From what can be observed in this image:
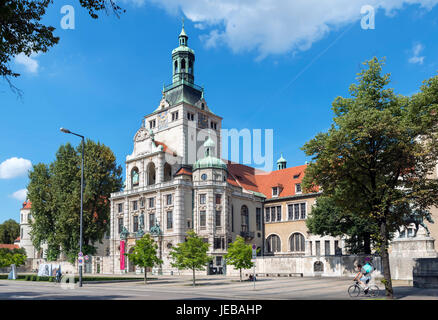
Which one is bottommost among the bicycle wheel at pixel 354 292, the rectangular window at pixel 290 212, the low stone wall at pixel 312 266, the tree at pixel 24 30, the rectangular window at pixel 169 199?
the low stone wall at pixel 312 266

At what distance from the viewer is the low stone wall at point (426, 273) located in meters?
26.2

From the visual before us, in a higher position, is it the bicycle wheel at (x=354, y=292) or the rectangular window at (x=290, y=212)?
the rectangular window at (x=290, y=212)

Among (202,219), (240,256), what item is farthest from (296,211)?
(240,256)

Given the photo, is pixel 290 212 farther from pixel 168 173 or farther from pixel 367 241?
pixel 367 241

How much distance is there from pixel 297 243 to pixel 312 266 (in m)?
19.9

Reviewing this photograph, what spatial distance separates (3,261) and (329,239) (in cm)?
4510

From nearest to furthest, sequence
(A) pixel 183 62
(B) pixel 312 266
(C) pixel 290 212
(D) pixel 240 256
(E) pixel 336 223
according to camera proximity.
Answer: (D) pixel 240 256 < (E) pixel 336 223 < (B) pixel 312 266 < (C) pixel 290 212 < (A) pixel 183 62

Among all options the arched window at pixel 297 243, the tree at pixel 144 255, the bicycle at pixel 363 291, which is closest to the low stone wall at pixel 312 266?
the tree at pixel 144 255

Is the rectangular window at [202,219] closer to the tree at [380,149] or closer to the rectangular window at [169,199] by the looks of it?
the rectangular window at [169,199]

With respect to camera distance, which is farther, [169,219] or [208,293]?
[169,219]

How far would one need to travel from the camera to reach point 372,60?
23.2 m

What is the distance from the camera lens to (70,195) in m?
60.3

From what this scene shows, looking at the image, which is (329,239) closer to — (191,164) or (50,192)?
(191,164)

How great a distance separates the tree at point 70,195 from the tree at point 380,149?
44177 mm
